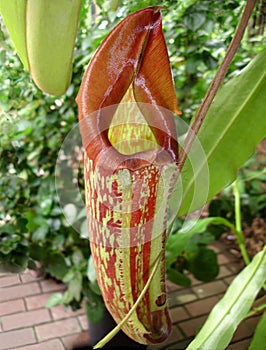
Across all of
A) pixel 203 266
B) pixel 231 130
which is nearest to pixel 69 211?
pixel 231 130

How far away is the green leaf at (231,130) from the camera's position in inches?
21.5

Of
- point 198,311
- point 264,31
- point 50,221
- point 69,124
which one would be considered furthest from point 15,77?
point 198,311

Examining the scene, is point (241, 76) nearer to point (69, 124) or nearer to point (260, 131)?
point (260, 131)

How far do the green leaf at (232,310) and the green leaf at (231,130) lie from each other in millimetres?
153

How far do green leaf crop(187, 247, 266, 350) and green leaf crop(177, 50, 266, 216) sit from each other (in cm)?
15

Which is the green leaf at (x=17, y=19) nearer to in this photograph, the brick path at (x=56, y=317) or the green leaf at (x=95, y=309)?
the brick path at (x=56, y=317)

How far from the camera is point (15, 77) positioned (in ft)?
2.59

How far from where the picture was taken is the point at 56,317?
1.06 meters

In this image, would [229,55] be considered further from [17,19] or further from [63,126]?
[63,126]

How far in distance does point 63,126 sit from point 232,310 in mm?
603

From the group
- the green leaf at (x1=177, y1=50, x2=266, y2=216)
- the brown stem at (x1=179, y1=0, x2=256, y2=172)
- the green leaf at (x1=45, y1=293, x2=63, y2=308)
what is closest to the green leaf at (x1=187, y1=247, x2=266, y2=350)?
the green leaf at (x1=177, y1=50, x2=266, y2=216)

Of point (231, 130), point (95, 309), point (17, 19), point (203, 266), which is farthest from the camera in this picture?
point (203, 266)

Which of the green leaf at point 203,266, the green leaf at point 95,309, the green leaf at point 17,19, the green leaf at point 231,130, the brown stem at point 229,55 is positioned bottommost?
the green leaf at point 203,266

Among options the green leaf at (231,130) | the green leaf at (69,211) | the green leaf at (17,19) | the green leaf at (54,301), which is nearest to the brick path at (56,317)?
the green leaf at (54,301)
